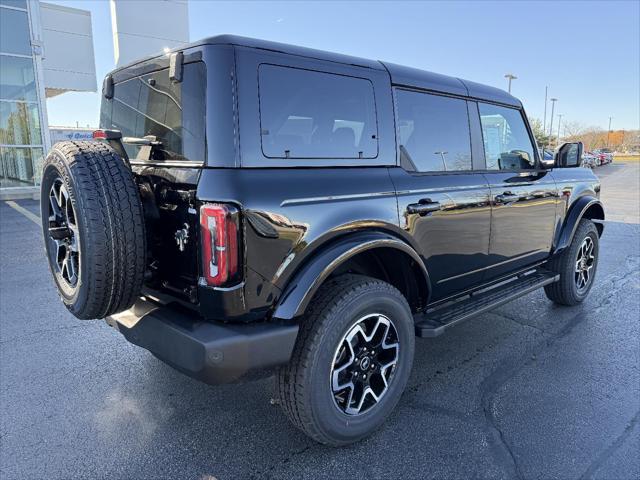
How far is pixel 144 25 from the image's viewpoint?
20.0 metres

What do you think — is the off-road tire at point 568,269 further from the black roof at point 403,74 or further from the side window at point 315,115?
the side window at point 315,115

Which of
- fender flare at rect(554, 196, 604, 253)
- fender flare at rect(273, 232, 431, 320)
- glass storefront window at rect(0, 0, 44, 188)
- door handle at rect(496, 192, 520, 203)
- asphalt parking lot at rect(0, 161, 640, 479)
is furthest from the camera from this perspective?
glass storefront window at rect(0, 0, 44, 188)

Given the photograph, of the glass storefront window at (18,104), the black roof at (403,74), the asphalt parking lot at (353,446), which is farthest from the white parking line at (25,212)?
the black roof at (403,74)

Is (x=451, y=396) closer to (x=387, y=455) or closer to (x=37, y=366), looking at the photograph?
Result: (x=387, y=455)

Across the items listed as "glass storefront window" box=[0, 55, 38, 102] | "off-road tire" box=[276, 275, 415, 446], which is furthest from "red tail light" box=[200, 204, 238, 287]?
"glass storefront window" box=[0, 55, 38, 102]

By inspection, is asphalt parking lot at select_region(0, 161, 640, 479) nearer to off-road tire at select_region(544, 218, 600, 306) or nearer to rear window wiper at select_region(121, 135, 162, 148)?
off-road tire at select_region(544, 218, 600, 306)

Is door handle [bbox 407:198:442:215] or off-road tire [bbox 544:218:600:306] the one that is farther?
off-road tire [bbox 544:218:600:306]

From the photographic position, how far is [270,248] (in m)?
2.16

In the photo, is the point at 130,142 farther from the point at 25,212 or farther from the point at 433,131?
→ the point at 25,212

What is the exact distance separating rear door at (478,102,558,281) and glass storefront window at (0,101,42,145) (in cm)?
1626

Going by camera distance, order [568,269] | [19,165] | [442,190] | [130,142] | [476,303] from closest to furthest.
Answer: [130,142]
[442,190]
[476,303]
[568,269]
[19,165]

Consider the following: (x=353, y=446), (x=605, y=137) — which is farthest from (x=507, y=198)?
(x=605, y=137)

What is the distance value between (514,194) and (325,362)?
2219 millimetres

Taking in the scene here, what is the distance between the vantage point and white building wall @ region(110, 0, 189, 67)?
63.5ft
